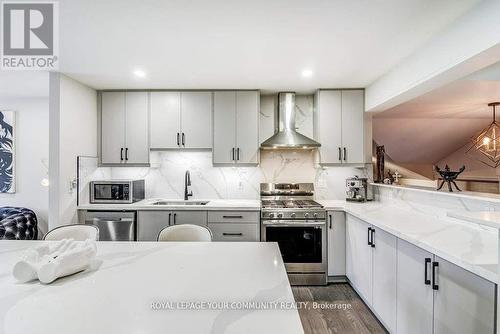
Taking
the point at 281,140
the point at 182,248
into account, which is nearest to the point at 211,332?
the point at 182,248

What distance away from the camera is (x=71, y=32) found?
194cm

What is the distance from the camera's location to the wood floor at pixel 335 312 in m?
2.19

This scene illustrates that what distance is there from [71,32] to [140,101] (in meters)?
1.44

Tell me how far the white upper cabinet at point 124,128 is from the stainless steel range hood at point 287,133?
5.20ft

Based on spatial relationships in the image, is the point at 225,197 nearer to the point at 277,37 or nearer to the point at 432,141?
the point at 277,37

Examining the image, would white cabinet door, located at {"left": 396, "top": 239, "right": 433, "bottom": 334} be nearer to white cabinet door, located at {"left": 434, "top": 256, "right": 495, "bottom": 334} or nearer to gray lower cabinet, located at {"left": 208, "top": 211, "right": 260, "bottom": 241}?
white cabinet door, located at {"left": 434, "top": 256, "right": 495, "bottom": 334}

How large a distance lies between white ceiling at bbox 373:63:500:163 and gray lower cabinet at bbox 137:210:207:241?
3004 millimetres

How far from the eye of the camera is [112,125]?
133 inches

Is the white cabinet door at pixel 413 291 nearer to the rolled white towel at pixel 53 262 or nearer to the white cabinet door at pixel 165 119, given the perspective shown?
the rolled white towel at pixel 53 262

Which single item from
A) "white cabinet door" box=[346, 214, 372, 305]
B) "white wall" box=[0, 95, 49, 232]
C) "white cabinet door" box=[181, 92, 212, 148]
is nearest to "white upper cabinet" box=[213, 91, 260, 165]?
"white cabinet door" box=[181, 92, 212, 148]

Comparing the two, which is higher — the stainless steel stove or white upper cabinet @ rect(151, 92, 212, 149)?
white upper cabinet @ rect(151, 92, 212, 149)

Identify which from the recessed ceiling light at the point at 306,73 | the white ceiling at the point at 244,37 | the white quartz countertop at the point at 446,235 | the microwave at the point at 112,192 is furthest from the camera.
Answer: the microwave at the point at 112,192

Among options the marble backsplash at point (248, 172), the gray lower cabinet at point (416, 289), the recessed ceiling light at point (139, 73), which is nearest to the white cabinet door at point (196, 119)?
the marble backsplash at point (248, 172)

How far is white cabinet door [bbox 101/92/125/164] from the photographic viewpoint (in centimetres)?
338
